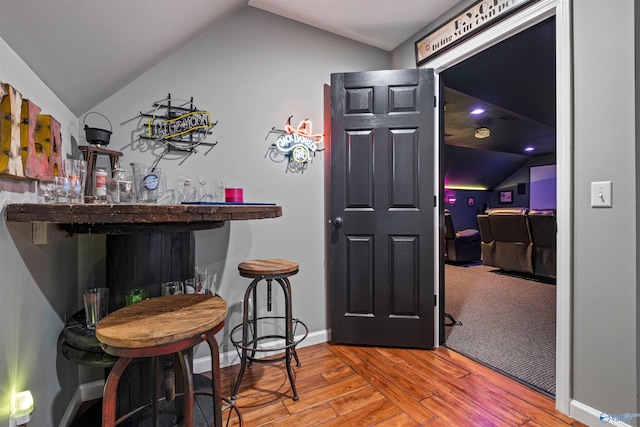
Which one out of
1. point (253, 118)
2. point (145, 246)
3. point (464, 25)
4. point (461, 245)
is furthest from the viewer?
point (461, 245)

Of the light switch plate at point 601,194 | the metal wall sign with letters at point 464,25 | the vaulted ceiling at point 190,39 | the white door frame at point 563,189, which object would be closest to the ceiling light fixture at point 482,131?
the vaulted ceiling at point 190,39

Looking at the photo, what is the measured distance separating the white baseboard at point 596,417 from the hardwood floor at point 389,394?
0.05 m

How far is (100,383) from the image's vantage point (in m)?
1.69

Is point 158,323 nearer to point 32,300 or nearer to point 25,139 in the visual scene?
point 32,300

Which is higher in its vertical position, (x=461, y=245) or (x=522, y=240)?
(x=522, y=240)

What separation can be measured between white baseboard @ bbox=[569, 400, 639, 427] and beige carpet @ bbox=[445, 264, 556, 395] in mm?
197

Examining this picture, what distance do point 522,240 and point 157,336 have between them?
5.21 meters

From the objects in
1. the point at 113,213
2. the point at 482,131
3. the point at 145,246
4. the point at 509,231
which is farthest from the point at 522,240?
the point at 113,213

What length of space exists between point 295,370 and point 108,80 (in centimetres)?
211

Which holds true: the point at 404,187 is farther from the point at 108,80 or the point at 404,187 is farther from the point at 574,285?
the point at 108,80

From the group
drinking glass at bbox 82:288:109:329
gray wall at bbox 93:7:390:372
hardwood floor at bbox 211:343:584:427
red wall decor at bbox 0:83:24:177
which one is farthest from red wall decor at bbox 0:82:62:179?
hardwood floor at bbox 211:343:584:427

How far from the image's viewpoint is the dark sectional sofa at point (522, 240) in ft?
13.7

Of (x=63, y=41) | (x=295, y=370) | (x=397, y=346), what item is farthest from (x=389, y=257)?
(x=63, y=41)

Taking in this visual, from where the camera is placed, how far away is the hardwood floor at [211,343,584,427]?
4.83 ft
